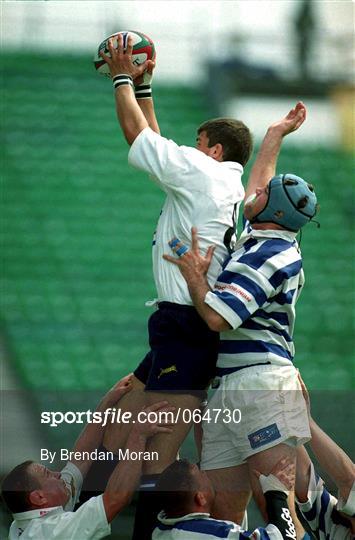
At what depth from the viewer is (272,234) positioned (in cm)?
411

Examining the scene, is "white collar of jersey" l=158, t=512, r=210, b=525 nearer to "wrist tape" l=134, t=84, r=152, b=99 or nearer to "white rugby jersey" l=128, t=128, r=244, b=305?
"white rugby jersey" l=128, t=128, r=244, b=305

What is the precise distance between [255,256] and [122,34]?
37.2 inches

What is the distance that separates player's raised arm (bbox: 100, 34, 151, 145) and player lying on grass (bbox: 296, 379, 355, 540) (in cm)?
124

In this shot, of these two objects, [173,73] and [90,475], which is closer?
[90,475]

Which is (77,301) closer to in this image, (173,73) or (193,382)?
(173,73)

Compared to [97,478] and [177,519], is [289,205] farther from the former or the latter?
[97,478]

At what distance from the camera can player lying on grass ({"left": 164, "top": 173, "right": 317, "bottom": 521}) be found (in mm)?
3986

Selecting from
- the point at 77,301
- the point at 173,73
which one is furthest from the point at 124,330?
the point at 173,73

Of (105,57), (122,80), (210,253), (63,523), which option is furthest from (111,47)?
(63,523)

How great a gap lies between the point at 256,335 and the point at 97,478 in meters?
0.84

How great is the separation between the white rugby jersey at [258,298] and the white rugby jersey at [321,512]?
595 millimetres

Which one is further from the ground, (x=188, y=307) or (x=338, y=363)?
(x=188, y=307)

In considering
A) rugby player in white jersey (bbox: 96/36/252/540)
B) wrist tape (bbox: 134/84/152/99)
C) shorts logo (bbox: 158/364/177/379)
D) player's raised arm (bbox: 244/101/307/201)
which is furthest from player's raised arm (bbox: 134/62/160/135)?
shorts logo (bbox: 158/364/177/379)

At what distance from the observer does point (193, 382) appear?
13.5ft
